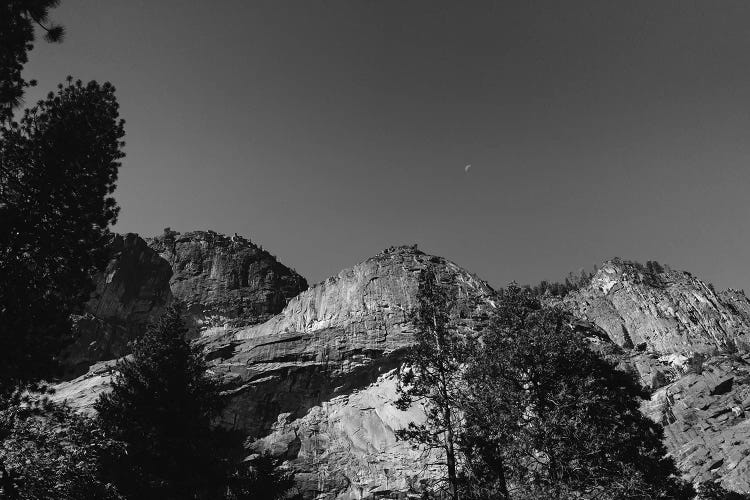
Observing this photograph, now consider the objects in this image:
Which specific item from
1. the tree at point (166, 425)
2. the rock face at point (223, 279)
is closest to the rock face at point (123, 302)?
the rock face at point (223, 279)

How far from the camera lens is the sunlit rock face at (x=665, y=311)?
10625 centimetres

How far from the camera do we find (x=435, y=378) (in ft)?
50.5

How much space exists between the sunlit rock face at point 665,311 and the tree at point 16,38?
12198 centimetres

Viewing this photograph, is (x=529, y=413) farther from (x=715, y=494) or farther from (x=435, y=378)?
(x=715, y=494)

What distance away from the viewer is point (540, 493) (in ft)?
39.4

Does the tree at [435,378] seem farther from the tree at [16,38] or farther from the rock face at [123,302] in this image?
the rock face at [123,302]

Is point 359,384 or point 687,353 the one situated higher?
point 687,353

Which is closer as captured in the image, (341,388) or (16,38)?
(16,38)

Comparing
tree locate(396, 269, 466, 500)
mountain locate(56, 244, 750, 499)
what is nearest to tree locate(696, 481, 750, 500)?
mountain locate(56, 244, 750, 499)

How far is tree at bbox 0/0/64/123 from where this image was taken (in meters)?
7.57

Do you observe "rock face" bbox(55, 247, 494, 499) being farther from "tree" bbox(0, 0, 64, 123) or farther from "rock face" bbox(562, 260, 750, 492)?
"tree" bbox(0, 0, 64, 123)

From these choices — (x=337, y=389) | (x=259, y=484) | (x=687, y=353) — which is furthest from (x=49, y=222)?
(x=687, y=353)

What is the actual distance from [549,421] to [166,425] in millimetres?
10938

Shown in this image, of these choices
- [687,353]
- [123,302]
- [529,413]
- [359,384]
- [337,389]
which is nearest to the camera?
[529,413]
